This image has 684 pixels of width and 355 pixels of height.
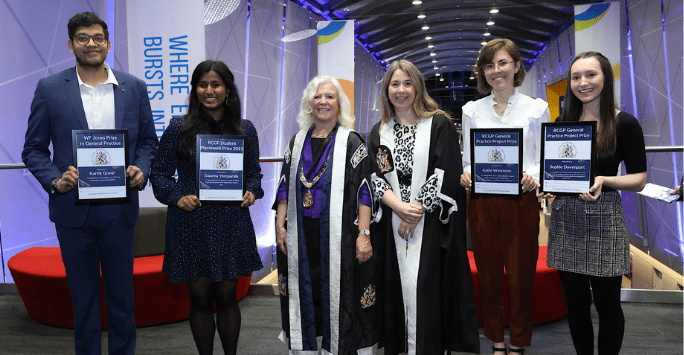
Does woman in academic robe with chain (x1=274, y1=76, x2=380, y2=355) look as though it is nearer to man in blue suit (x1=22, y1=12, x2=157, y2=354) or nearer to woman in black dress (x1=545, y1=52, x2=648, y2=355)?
man in blue suit (x1=22, y1=12, x2=157, y2=354)

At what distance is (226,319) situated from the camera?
2.13 metres

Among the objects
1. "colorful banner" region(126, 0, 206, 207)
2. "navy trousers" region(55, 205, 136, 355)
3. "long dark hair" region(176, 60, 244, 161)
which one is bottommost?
"navy trousers" region(55, 205, 136, 355)

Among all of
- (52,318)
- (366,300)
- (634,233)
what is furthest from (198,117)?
(634,233)

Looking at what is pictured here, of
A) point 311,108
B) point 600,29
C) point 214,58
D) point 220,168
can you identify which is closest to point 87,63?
point 220,168

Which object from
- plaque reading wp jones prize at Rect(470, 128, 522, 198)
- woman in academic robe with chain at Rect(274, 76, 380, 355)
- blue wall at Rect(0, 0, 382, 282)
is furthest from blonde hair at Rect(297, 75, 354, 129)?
blue wall at Rect(0, 0, 382, 282)

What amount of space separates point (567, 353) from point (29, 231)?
15.6 ft

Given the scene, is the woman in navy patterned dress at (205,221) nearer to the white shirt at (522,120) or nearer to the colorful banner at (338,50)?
the white shirt at (522,120)

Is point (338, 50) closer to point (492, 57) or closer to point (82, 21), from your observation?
point (492, 57)

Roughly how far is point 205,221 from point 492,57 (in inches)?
61.7

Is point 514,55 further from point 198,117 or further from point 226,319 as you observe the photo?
point 226,319

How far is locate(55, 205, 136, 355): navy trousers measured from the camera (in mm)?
2035

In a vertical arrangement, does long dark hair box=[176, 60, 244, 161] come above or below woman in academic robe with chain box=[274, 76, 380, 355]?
above

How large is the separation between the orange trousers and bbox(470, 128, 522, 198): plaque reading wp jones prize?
5.7 inches

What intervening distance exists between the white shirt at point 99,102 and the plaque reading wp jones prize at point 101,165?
186mm
